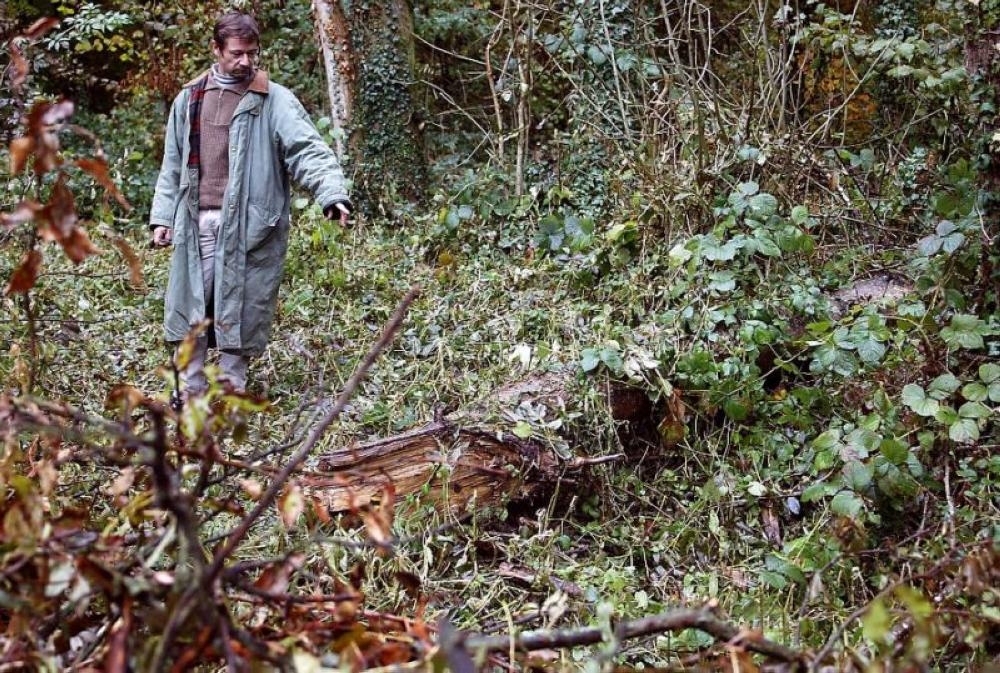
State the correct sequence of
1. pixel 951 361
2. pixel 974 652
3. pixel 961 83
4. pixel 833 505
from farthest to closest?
pixel 961 83
pixel 951 361
pixel 833 505
pixel 974 652

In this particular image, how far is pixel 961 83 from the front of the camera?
4852mm

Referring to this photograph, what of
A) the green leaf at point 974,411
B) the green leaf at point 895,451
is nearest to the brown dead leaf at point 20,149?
the green leaf at point 895,451

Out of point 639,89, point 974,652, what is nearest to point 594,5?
point 639,89

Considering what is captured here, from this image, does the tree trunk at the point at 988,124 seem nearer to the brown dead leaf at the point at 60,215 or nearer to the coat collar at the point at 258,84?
the coat collar at the point at 258,84

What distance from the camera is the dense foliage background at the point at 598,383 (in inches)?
67.3

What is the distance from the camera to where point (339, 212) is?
479cm

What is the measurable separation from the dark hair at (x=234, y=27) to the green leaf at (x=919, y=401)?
343 centimetres

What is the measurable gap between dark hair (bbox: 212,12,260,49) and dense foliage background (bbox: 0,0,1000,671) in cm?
109

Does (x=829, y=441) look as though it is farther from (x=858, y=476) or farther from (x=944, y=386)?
(x=944, y=386)

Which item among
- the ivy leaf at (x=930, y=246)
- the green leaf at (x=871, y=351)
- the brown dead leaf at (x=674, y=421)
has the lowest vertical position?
the brown dead leaf at (x=674, y=421)

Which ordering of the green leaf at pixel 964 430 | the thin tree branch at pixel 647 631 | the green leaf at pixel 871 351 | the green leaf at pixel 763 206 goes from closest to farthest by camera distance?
1. the thin tree branch at pixel 647 631
2. the green leaf at pixel 964 430
3. the green leaf at pixel 871 351
4. the green leaf at pixel 763 206

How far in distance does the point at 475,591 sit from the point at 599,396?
1160mm

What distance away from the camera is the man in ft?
16.0

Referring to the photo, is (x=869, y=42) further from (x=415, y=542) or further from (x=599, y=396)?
(x=415, y=542)
